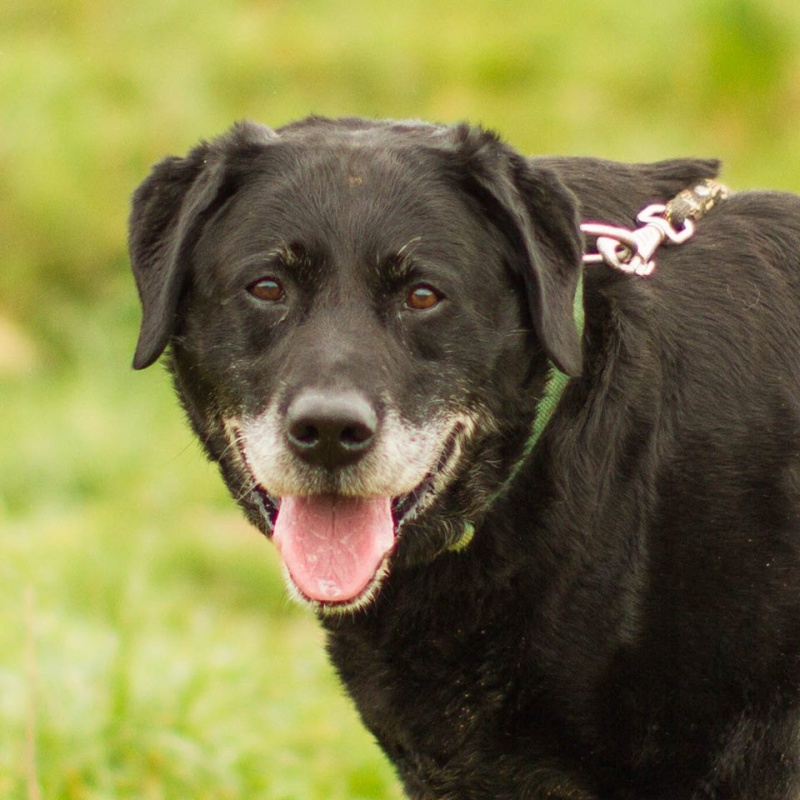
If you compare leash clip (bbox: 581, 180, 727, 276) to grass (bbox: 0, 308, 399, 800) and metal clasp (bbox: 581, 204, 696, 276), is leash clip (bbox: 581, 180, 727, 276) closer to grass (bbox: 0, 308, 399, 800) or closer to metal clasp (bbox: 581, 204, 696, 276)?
metal clasp (bbox: 581, 204, 696, 276)

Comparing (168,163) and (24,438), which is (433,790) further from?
(24,438)

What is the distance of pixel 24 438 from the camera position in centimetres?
773

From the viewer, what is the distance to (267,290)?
3.08 meters

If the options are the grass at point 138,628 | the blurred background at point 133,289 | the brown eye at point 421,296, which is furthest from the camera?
the blurred background at point 133,289

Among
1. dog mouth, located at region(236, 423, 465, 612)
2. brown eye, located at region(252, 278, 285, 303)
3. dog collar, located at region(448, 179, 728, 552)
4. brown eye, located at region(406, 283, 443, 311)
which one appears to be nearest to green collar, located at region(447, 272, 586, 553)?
dog collar, located at region(448, 179, 728, 552)

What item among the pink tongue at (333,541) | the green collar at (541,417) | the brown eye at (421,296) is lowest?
the pink tongue at (333,541)

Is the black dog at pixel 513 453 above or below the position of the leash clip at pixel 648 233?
below

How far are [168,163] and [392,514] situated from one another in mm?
925

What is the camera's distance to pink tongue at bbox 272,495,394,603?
2.96m

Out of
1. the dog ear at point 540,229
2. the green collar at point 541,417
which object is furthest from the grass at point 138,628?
the dog ear at point 540,229

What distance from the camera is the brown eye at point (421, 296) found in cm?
304

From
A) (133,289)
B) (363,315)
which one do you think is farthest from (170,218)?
(133,289)

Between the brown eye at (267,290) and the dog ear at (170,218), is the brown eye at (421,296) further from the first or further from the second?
the dog ear at (170,218)

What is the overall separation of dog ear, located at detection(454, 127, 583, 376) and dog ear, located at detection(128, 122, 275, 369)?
1.70 feet
